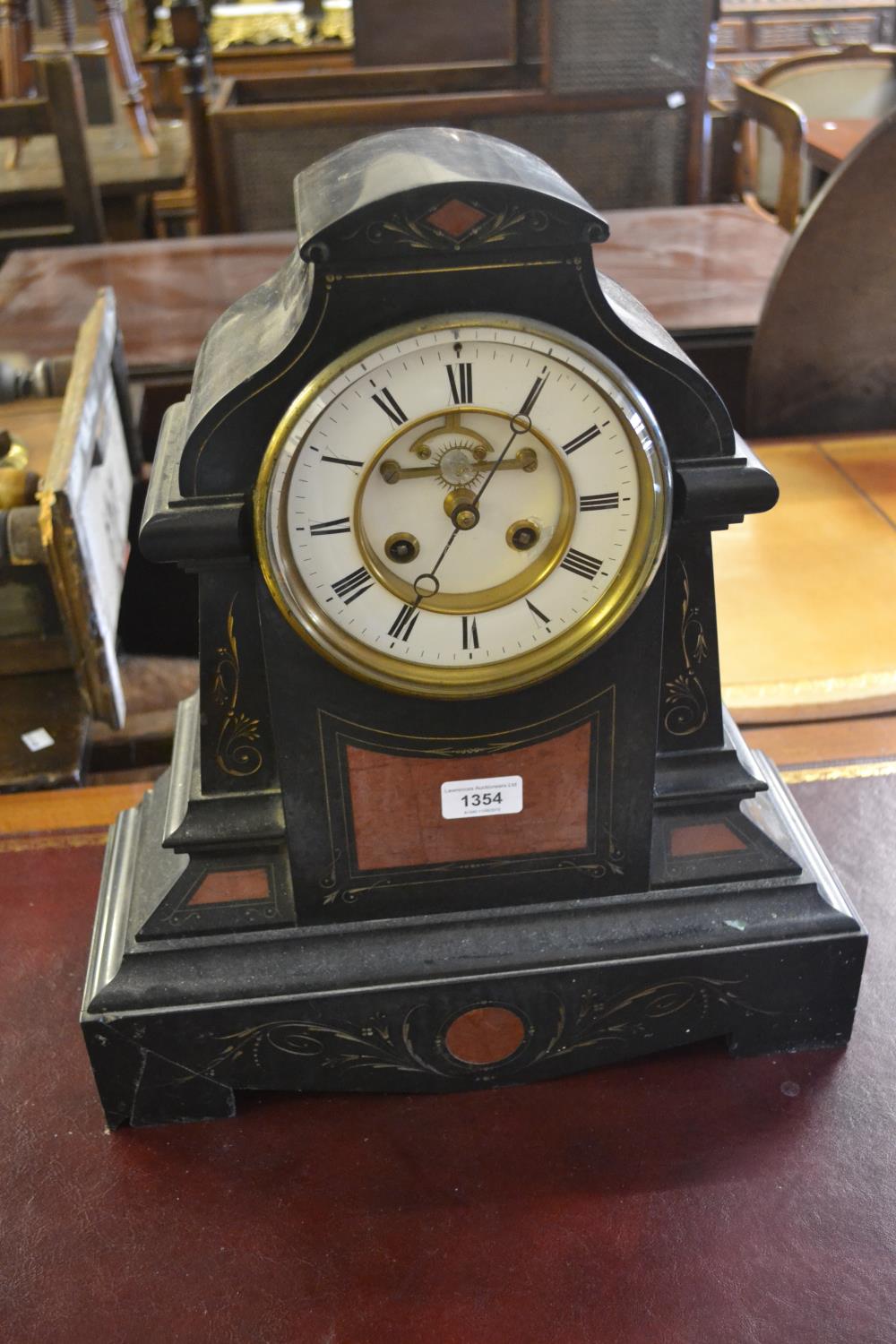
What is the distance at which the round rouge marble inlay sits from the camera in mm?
1072

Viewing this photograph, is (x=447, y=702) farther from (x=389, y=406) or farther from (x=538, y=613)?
(x=389, y=406)

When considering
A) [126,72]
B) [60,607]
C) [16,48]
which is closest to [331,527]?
[60,607]

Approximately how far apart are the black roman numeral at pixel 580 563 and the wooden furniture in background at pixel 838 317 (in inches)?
57.4

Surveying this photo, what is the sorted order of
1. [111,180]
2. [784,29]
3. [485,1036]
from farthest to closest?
1. [784,29]
2. [111,180]
3. [485,1036]

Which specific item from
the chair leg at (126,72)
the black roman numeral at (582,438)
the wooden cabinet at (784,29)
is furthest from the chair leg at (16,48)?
the black roman numeral at (582,438)

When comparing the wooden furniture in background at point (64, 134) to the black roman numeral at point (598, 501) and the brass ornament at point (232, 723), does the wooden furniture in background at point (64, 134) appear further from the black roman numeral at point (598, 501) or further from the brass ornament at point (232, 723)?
the black roman numeral at point (598, 501)

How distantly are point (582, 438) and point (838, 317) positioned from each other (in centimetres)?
154

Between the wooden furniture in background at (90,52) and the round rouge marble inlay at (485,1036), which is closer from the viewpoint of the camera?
the round rouge marble inlay at (485,1036)

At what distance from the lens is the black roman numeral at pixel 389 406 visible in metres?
0.86

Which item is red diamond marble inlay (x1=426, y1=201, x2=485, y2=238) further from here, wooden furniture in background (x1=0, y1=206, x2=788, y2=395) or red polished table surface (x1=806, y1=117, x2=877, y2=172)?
red polished table surface (x1=806, y1=117, x2=877, y2=172)

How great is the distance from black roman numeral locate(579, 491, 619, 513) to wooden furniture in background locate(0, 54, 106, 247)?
3147 millimetres

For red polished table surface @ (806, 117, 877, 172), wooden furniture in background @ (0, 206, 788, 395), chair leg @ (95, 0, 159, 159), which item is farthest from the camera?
chair leg @ (95, 0, 159, 159)

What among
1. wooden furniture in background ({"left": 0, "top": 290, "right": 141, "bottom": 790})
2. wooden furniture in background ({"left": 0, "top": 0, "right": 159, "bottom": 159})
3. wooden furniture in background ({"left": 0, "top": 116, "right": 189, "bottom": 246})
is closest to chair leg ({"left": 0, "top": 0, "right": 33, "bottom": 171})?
wooden furniture in background ({"left": 0, "top": 0, "right": 159, "bottom": 159})

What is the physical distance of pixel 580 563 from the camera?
935 mm
